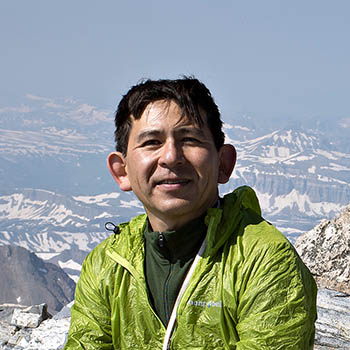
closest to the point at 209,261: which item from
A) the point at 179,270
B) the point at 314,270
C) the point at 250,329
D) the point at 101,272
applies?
the point at 179,270

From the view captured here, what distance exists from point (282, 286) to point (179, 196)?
2.41ft

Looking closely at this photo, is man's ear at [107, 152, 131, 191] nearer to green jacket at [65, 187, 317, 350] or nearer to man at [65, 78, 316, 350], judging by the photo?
man at [65, 78, 316, 350]

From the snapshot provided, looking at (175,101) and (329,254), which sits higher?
(175,101)

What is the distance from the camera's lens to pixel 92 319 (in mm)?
3422

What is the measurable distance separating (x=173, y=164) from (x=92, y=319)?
3.51 feet

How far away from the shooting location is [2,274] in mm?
167875

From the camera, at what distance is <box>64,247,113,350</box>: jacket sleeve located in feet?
11.1

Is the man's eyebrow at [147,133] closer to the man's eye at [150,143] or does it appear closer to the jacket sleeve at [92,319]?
the man's eye at [150,143]

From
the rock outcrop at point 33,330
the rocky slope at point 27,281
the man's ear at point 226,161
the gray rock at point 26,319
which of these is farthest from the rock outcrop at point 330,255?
the rocky slope at point 27,281

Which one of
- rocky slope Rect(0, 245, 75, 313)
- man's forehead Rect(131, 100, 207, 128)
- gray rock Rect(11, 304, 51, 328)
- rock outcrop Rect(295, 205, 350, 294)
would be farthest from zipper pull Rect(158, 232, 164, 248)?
rocky slope Rect(0, 245, 75, 313)

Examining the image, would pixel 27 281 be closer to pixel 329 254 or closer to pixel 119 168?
pixel 329 254

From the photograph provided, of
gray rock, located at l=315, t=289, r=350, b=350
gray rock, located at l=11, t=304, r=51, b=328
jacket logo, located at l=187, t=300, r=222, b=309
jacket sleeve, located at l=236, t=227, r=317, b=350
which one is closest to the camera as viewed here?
jacket sleeve, located at l=236, t=227, r=317, b=350

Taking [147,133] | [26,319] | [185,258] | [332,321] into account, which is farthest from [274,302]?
[26,319]

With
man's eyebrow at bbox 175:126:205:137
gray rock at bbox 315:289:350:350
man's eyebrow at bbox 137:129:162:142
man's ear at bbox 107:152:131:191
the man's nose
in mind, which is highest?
man's eyebrow at bbox 175:126:205:137
